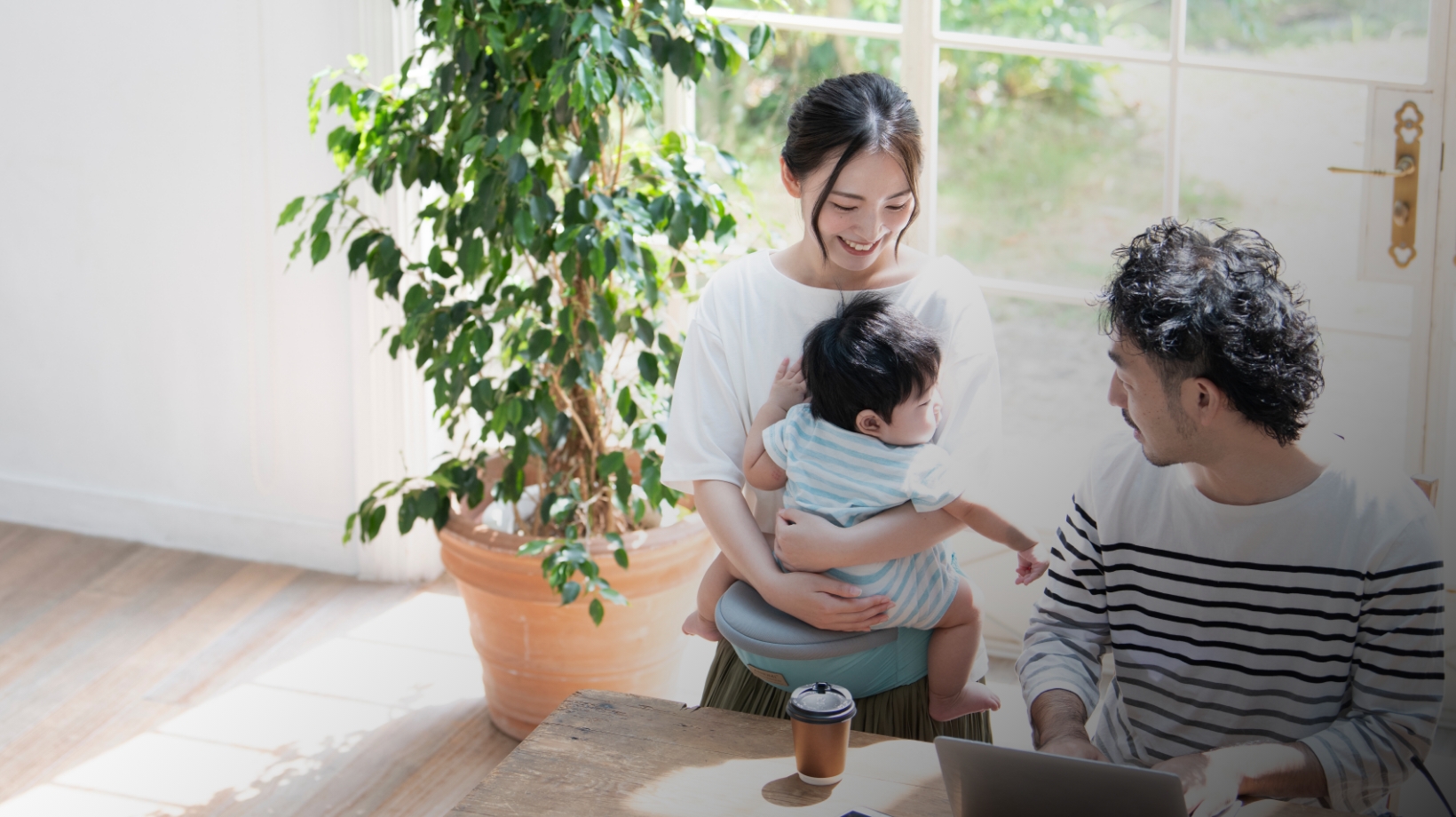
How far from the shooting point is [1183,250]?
132cm

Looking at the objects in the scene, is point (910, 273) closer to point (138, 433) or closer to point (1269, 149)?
point (138, 433)

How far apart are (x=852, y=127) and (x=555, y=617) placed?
1467 millimetres

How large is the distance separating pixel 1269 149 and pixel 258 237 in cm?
620

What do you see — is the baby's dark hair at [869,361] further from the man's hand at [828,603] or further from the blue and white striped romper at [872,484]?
the man's hand at [828,603]

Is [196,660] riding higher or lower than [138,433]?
lower

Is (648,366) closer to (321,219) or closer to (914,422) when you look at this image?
(321,219)

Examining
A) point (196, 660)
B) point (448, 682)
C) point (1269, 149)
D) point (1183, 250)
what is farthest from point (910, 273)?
point (1269, 149)

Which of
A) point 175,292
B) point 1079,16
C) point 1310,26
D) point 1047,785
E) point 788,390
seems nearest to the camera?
point 1047,785

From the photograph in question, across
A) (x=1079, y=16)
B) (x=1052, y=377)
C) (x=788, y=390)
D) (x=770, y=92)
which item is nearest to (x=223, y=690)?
(x=788, y=390)

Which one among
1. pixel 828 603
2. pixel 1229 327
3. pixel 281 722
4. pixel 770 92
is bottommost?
pixel 281 722

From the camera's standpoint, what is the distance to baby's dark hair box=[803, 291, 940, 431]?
1489mm

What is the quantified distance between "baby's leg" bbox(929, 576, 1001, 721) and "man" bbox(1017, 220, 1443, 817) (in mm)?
114

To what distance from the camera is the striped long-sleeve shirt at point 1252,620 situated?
1.29 m

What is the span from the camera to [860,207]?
5.00ft
